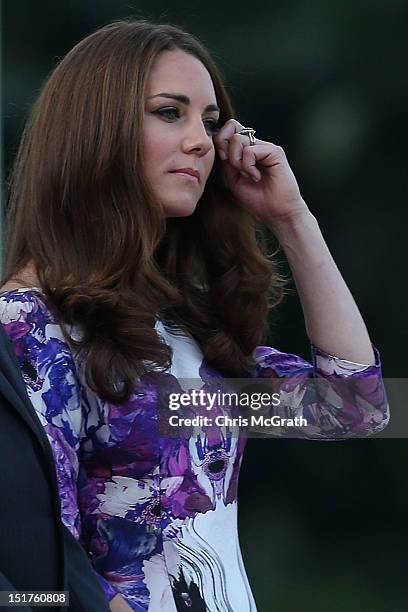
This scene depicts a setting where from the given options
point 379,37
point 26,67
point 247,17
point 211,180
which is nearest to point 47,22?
→ point 26,67

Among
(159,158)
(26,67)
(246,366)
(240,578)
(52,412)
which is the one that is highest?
(26,67)

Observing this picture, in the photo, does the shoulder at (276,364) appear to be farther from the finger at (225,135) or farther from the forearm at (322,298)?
the finger at (225,135)

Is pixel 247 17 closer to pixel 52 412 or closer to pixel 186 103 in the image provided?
pixel 186 103

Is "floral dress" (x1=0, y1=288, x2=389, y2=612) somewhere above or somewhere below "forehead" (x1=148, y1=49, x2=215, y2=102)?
below

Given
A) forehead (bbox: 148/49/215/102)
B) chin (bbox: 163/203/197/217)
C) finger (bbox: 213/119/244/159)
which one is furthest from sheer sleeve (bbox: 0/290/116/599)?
finger (bbox: 213/119/244/159)

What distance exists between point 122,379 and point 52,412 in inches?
5.9

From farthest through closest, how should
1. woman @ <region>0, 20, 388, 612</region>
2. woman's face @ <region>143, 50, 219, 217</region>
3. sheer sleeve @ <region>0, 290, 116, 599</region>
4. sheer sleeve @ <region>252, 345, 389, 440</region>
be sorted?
1. sheer sleeve @ <region>252, 345, 389, 440</region>
2. woman's face @ <region>143, 50, 219, 217</region>
3. woman @ <region>0, 20, 388, 612</region>
4. sheer sleeve @ <region>0, 290, 116, 599</region>

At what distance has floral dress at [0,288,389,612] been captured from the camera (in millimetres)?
1927

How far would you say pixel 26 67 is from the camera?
3793 mm

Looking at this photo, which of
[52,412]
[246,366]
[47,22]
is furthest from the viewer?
[47,22]

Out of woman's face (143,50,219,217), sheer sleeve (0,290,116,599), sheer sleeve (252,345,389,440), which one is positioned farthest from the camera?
sheer sleeve (252,345,389,440)

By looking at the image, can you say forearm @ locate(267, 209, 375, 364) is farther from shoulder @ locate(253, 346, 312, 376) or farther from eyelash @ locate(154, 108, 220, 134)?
eyelash @ locate(154, 108, 220, 134)

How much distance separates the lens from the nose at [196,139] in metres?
2.20

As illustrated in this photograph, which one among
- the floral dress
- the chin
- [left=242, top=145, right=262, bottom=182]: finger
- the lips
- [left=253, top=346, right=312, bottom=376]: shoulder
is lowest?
the floral dress
